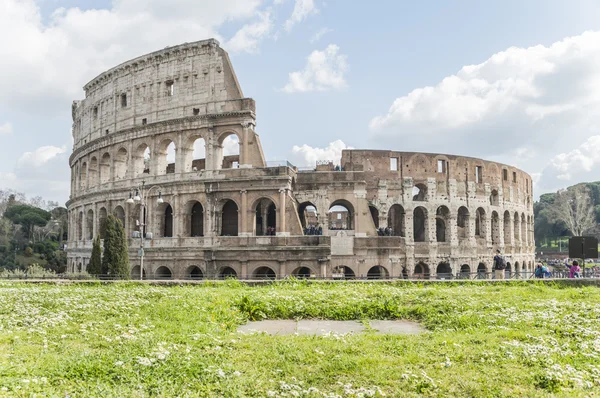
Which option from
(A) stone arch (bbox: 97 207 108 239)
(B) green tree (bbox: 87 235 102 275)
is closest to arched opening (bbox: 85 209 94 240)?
(A) stone arch (bbox: 97 207 108 239)

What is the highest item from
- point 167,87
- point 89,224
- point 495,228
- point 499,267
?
point 167,87

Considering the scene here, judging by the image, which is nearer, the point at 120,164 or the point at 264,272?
the point at 264,272

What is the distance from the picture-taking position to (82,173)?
4259 cm

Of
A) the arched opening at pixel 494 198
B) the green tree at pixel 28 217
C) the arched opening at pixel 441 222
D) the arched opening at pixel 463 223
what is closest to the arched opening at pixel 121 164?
the arched opening at pixel 441 222

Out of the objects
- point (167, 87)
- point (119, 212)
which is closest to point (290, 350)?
point (167, 87)

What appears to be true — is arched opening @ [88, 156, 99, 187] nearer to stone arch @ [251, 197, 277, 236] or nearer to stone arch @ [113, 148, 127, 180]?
stone arch @ [113, 148, 127, 180]

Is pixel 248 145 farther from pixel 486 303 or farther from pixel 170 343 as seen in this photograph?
pixel 170 343

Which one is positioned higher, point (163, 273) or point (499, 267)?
point (499, 267)

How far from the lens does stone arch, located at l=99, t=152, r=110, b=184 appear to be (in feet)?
126

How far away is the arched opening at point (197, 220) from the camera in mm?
33812

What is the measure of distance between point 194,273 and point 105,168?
44.0ft

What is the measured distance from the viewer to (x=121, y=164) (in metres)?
37.5

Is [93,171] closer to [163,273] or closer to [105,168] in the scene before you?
[105,168]

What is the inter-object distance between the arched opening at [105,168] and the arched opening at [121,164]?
4.54 feet
